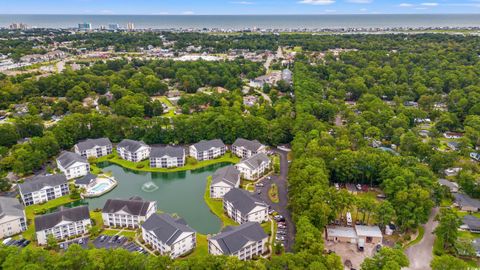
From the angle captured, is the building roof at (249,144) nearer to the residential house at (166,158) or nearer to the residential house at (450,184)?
the residential house at (166,158)

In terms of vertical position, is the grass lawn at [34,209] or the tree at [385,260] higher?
the tree at [385,260]

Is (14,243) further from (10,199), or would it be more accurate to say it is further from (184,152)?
(184,152)

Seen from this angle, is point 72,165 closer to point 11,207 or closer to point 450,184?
point 11,207

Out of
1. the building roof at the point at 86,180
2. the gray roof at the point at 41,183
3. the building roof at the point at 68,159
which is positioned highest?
the building roof at the point at 68,159

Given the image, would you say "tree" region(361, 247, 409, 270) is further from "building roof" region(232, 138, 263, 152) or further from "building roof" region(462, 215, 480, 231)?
"building roof" region(232, 138, 263, 152)

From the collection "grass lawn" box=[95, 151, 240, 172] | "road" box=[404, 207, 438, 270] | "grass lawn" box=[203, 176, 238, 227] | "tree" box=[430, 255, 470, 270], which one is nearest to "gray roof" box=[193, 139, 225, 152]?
"grass lawn" box=[95, 151, 240, 172]

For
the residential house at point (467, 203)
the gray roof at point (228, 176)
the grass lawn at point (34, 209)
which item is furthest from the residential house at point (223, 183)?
the residential house at point (467, 203)
